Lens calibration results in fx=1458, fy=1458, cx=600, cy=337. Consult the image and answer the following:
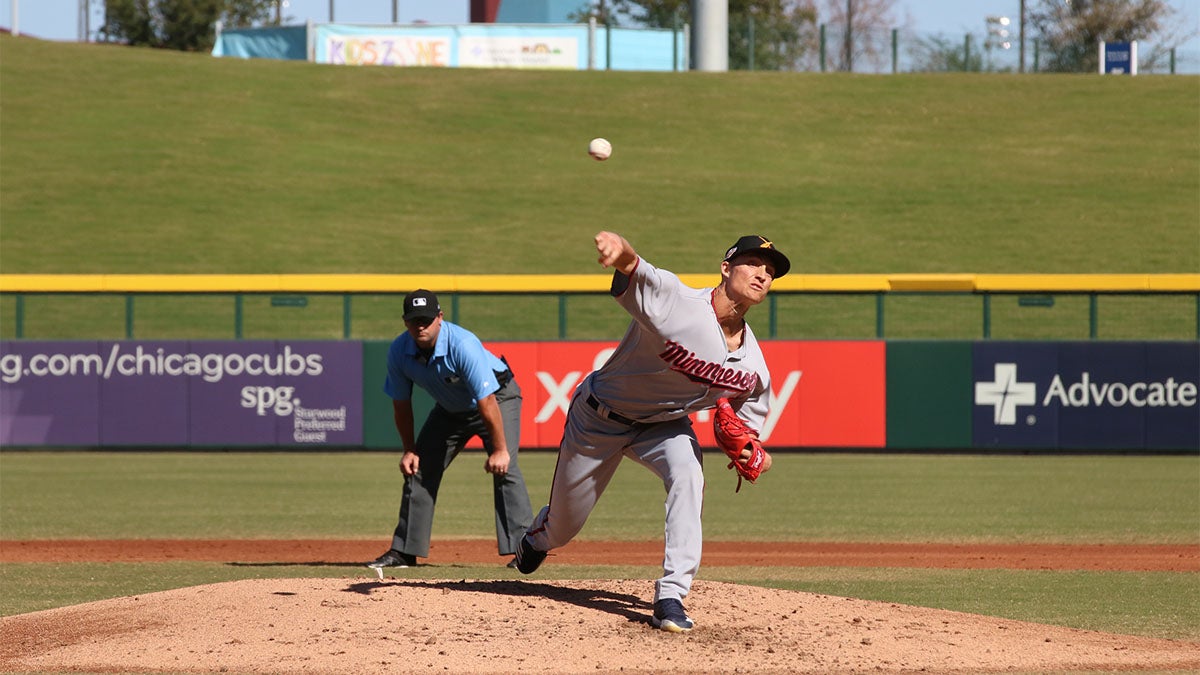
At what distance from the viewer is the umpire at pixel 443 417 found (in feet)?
26.9

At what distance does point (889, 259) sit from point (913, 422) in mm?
12490

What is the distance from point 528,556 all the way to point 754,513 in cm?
638

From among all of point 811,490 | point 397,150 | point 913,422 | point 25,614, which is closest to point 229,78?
point 397,150

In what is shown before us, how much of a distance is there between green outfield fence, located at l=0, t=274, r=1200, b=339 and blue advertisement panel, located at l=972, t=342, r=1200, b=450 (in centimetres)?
88

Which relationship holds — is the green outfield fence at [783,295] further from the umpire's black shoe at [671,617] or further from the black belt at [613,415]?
the umpire's black shoe at [671,617]

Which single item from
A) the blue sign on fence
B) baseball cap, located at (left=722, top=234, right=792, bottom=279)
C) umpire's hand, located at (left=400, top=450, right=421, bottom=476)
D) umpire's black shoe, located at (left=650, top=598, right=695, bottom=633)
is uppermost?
the blue sign on fence

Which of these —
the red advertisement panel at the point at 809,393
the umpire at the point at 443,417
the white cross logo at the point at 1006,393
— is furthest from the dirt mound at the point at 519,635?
the white cross logo at the point at 1006,393

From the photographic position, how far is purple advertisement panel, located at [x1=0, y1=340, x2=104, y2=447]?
19188 millimetres

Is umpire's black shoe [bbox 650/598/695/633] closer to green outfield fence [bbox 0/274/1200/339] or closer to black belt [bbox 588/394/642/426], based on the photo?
black belt [bbox 588/394/642/426]

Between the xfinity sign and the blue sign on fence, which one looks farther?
the blue sign on fence

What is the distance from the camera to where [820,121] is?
40.3m

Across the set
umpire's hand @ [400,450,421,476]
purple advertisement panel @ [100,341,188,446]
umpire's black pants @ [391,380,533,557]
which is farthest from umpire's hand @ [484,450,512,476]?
purple advertisement panel @ [100,341,188,446]

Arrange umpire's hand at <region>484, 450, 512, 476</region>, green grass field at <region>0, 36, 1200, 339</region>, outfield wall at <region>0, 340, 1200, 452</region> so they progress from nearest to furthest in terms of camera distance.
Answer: umpire's hand at <region>484, 450, 512, 476</region> → outfield wall at <region>0, 340, 1200, 452</region> → green grass field at <region>0, 36, 1200, 339</region>

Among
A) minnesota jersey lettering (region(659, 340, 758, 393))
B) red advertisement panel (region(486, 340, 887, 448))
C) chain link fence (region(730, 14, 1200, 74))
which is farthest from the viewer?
chain link fence (region(730, 14, 1200, 74))
